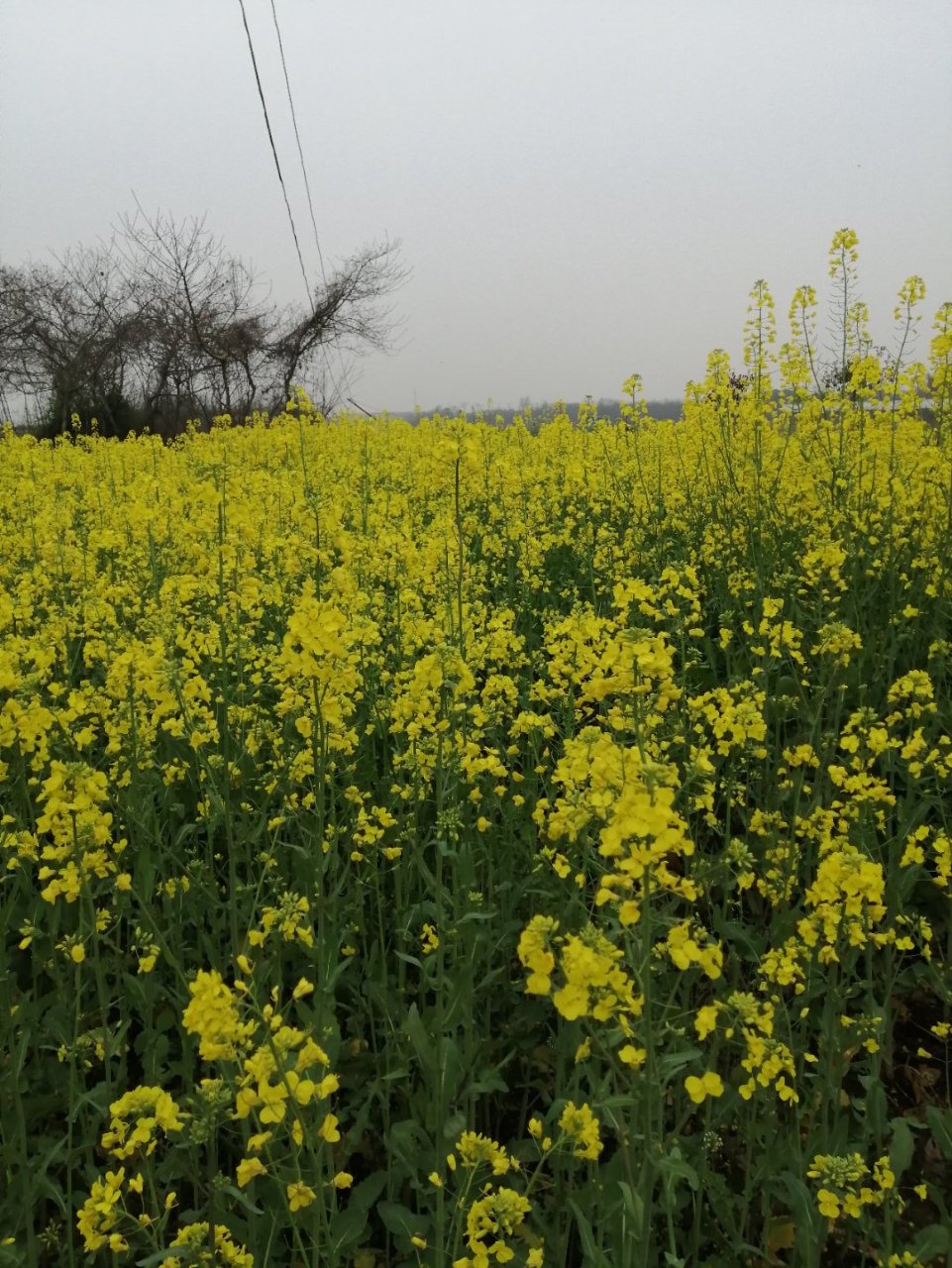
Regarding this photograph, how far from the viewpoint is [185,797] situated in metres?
3.29

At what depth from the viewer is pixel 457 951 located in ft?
6.81

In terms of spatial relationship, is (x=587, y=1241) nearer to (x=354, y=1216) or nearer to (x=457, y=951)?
(x=354, y=1216)

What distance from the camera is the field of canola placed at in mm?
1385

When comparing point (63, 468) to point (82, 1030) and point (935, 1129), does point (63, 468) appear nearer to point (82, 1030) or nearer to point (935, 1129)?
point (82, 1030)

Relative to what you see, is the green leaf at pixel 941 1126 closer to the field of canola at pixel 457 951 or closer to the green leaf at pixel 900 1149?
the field of canola at pixel 457 951

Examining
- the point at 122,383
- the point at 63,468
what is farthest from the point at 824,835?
the point at 122,383

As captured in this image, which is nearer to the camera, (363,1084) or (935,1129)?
(935,1129)

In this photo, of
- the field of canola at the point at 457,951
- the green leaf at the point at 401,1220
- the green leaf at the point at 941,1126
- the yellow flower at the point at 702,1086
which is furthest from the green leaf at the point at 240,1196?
the green leaf at the point at 941,1126

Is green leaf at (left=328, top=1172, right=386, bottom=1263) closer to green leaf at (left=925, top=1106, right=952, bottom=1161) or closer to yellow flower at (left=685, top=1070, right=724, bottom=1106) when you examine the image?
yellow flower at (left=685, top=1070, right=724, bottom=1106)

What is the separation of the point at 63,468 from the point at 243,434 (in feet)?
12.8

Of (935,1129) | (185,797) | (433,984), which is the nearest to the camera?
(433,984)

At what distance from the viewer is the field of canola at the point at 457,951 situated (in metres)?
1.38

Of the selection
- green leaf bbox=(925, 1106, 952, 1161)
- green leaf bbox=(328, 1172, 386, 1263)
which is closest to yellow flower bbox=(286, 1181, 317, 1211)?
green leaf bbox=(328, 1172, 386, 1263)

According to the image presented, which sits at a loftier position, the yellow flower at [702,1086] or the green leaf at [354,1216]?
the yellow flower at [702,1086]
